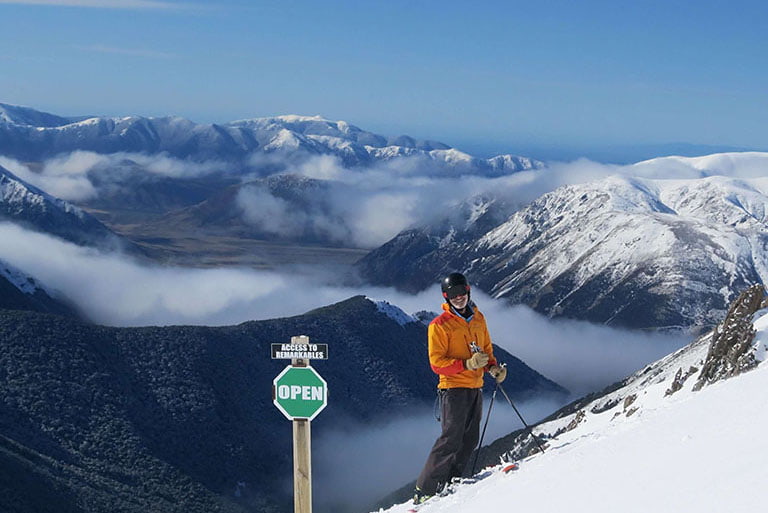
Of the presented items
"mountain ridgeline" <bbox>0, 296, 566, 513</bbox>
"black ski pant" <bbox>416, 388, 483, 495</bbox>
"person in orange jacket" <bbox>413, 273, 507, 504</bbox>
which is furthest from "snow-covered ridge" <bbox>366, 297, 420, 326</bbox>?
"person in orange jacket" <bbox>413, 273, 507, 504</bbox>

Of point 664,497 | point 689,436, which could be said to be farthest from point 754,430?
point 664,497

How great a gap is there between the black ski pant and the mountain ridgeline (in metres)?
53.5

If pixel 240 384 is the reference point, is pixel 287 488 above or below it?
below

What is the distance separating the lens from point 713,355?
1222 inches

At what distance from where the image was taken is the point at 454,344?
A: 17453 millimetres

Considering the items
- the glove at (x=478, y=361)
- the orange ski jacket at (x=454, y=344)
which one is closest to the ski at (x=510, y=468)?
the orange ski jacket at (x=454, y=344)

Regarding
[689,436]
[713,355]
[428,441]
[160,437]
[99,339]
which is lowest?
[428,441]

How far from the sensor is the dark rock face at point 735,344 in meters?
25.5

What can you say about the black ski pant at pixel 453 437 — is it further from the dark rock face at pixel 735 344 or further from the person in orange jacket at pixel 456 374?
the dark rock face at pixel 735 344

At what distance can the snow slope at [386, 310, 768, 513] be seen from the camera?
444 inches

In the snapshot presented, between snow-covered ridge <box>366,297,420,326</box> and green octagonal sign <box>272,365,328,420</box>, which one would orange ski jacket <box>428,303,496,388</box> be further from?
snow-covered ridge <box>366,297,420,326</box>

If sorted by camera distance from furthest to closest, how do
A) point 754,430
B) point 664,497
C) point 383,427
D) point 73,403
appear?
1. point 383,427
2. point 73,403
3. point 754,430
4. point 664,497

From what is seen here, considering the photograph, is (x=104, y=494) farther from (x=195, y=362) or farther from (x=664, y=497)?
(x=664, y=497)

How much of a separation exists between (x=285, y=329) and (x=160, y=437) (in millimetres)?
32688
